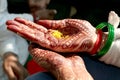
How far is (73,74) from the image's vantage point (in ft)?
2.59

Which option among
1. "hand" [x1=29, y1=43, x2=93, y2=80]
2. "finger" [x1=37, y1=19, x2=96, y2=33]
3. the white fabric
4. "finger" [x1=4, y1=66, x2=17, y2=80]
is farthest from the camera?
the white fabric

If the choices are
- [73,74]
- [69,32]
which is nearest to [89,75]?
[73,74]

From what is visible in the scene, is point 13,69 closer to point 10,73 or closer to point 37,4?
point 10,73

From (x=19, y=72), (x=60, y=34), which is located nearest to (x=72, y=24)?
(x=60, y=34)

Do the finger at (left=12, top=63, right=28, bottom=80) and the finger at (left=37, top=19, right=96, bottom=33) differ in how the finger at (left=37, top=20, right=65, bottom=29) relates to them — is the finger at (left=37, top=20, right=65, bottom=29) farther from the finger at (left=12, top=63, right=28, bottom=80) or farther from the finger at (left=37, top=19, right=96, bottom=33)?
the finger at (left=12, top=63, right=28, bottom=80)

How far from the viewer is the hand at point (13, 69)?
1081 mm

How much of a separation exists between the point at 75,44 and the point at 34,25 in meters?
0.13

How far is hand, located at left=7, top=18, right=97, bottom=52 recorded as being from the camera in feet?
2.80

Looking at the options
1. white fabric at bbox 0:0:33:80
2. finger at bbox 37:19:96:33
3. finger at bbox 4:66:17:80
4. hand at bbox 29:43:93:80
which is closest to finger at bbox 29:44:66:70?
hand at bbox 29:43:93:80

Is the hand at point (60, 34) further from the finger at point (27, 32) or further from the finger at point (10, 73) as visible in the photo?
the finger at point (10, 73)

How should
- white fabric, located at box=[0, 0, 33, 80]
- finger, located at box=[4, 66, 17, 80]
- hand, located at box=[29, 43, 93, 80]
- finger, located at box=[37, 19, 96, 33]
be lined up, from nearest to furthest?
hand, located at box=[29, 43, 93, 80]
finger, located at box=[37, 19, 96, 33]
finger, located at box=[4, 66, 17, 80]
white fabric, located at box=[0, 0, 33, 80]

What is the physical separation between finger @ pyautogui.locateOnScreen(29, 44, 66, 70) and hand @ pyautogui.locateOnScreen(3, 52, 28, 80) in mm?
248

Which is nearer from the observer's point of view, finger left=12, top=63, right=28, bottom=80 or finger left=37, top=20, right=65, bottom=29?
finger left=37, top=20, right=65, bottom=29

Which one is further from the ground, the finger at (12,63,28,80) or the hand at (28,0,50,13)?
the hand at (28,0,50,13)
